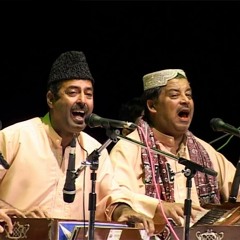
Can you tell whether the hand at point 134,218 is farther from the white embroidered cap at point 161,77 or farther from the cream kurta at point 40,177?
the white embroidered cap at point 161,77

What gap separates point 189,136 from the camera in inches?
191

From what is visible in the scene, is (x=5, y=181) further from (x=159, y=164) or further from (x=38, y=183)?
(x=159, y=164)

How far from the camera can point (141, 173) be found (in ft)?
14.7

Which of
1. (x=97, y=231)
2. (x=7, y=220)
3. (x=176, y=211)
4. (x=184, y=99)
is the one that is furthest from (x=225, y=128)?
(x=7, y=220)

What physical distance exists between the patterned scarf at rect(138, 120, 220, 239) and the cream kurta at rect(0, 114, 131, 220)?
0.34 metres

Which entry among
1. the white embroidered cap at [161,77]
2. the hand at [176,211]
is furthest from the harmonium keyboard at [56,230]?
the white embroidered cap at [161,77]

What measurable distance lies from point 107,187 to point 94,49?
6.20 feet

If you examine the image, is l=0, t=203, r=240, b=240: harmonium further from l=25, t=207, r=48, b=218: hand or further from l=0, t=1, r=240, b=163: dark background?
l=0, t=1, r=240, b=163: dark background

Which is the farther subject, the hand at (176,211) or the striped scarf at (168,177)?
the striped scarf at (168,177)

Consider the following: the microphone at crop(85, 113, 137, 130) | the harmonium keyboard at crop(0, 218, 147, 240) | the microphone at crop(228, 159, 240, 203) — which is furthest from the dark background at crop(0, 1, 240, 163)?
the microphone at crop(85, 113, 137, 130)

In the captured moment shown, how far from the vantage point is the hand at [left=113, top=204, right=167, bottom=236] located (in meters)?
3.61

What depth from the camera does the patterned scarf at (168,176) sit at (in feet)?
14.5

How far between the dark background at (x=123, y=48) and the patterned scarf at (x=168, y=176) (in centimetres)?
117

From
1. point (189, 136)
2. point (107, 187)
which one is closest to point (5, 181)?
point (107, 187)
